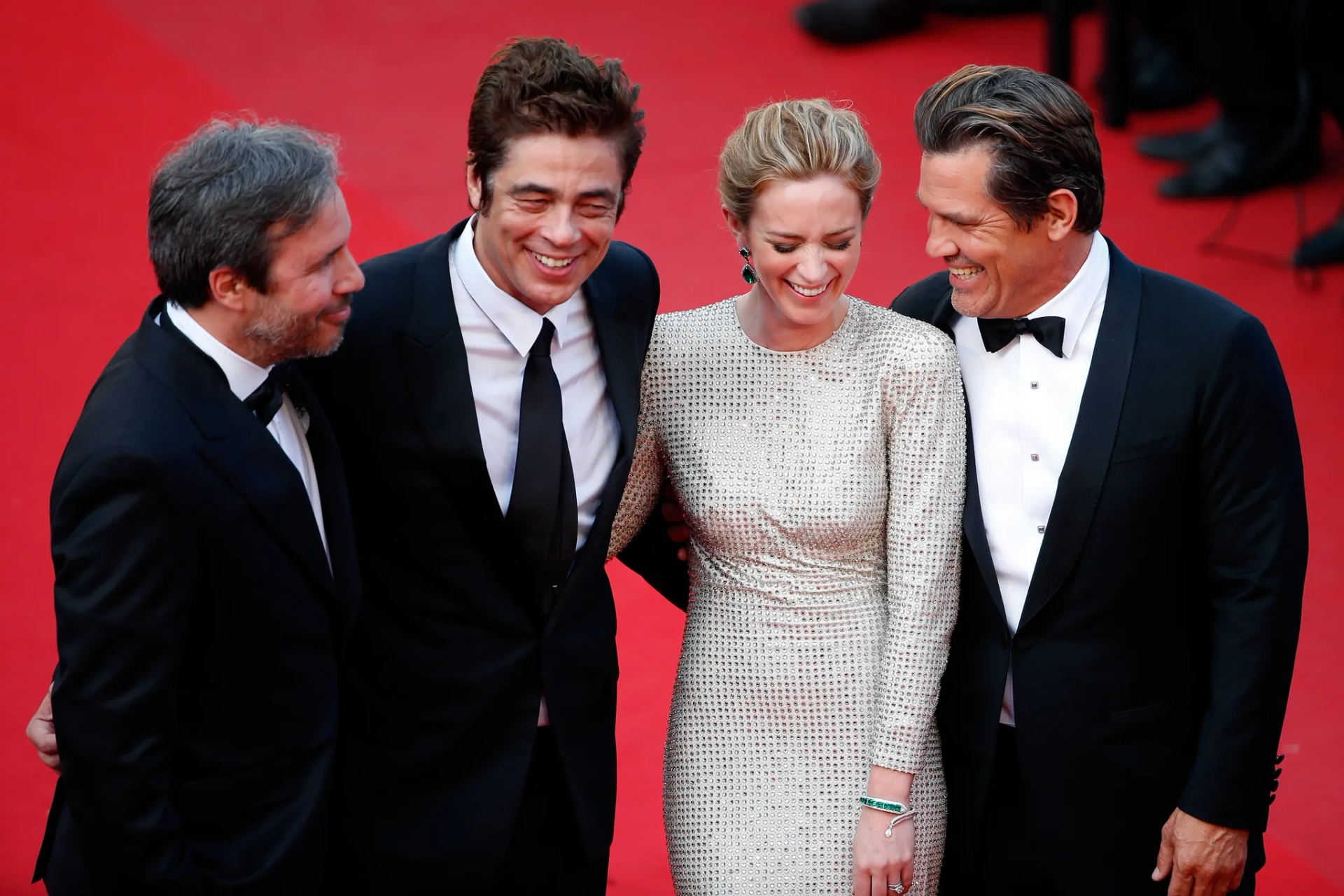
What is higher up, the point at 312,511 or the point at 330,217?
the point at 330,217

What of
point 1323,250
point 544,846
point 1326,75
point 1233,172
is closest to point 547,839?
point 544,846

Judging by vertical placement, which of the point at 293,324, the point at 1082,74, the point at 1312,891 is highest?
the point at 1082,74

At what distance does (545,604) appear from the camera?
2.12 m

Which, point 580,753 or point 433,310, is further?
point 580,753

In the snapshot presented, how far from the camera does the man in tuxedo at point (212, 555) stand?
5.47 ft

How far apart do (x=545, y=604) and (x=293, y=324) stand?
55 centimetres

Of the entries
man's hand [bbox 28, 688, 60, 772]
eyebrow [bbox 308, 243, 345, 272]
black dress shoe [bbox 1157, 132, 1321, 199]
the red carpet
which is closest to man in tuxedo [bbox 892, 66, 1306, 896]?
eyebrow [bbox 308, 243, 345, 272]

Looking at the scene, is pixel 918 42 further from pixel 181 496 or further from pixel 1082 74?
Answer: pixel 181 496

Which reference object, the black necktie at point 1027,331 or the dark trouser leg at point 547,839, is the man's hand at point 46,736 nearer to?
the dark trouser leg at point 547,839

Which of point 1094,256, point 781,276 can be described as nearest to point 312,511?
point 781,276

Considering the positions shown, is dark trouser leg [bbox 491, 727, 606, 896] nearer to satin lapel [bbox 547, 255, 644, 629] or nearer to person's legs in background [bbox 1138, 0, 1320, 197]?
satin lapel [bbox 547, 255, 644, 629]

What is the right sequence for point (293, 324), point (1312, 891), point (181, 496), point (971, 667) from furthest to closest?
point (1312, 891) < point (971, 667) < point (293, 324) < point (181, 496)

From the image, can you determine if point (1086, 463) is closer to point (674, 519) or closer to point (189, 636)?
point (674, 519)

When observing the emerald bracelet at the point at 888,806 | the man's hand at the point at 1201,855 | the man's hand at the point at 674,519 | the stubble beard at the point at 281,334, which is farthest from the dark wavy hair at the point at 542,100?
the man's hand at the point at 1201,855
